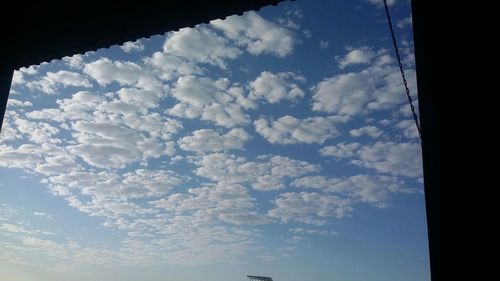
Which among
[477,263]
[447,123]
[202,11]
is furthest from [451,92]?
[202,11]

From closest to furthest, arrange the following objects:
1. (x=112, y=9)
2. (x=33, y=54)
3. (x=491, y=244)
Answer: (x=491, y=244) < (x=112, y=9) < (x=33, y=54)

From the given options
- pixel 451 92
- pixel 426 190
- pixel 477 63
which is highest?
pixel 477 63

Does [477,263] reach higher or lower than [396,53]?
lower

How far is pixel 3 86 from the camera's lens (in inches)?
251

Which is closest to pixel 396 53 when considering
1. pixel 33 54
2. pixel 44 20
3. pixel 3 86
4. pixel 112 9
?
pixel 112 9

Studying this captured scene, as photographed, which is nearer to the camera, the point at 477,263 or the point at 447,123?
the point at 477,263

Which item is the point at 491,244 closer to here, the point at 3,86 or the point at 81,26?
the point at 81,26

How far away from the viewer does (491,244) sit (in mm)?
2143

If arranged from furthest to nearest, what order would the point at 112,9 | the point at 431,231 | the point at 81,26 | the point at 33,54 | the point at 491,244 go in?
the point at 33,54 → the point at 81,26 → the point at 112,9 → the point at 431,231 → the point at 491,244

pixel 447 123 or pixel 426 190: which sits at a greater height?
pixel 447 123

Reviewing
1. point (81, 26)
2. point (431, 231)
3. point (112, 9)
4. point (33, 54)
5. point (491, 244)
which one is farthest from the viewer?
point (33, 54)

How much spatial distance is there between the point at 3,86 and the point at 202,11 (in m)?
3.84

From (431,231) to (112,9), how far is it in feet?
15.6

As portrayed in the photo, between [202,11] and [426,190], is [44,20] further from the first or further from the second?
[426,190]
